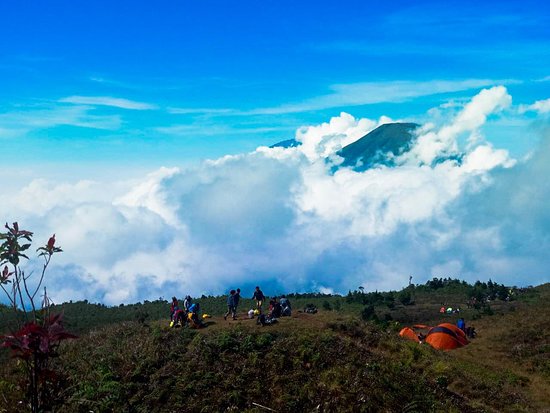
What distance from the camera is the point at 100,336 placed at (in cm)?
2788

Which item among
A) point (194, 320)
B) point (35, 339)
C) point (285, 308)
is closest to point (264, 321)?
point (194, 320)

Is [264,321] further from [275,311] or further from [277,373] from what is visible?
[277,373]

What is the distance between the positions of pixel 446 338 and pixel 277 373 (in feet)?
75.9

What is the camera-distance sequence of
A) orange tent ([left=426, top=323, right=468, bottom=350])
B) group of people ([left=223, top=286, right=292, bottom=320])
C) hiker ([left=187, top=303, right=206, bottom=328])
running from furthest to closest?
orange tent ([left=426, top=323, right=468, bottom=350])
group of people ([left=223, top=286, right=292, bottom=320])
hiker ([left=187, top=303, right=206, bottom=328])

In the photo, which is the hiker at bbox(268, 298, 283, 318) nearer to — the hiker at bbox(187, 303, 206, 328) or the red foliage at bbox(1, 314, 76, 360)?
the hiker at bbox(187, 303, 206, 328)

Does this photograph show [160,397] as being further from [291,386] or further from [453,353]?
[453,353]

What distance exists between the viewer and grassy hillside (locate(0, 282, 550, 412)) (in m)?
19.4

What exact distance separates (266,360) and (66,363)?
383 inches

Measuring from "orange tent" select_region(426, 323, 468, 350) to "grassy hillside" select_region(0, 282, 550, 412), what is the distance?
20.7 feet

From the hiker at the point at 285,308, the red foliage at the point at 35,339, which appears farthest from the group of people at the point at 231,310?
the red foliage at the point at 35,339

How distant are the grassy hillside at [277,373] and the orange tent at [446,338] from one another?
6.31 meters

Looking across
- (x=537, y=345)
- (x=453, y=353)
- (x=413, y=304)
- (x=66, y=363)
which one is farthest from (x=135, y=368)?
(x=413, y=304)

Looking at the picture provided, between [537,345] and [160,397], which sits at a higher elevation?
[537,345]

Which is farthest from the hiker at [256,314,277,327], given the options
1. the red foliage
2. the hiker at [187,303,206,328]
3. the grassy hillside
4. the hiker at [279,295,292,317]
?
the red foliage
